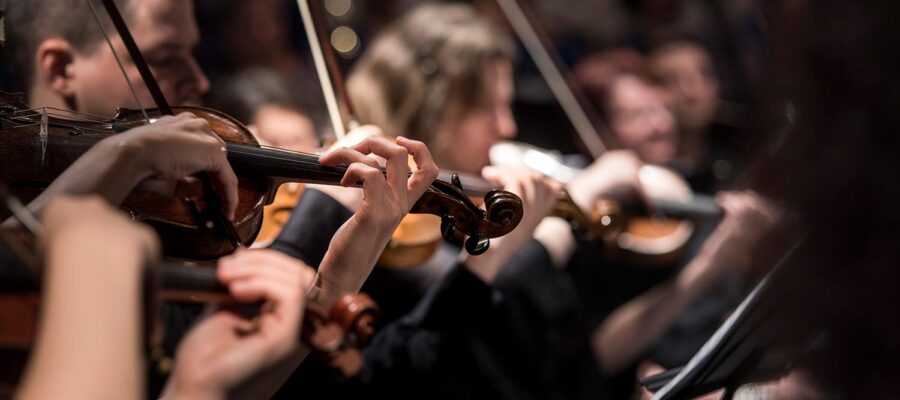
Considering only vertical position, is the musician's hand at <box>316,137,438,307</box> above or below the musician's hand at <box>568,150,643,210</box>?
above

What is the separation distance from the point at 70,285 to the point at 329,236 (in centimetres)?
46

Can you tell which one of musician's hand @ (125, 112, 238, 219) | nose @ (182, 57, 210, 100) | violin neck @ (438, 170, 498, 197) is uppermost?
nose @ (182, 57, 210, 100)

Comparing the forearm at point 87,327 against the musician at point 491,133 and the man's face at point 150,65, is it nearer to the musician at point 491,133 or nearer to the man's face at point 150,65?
the man's face at point 150,65

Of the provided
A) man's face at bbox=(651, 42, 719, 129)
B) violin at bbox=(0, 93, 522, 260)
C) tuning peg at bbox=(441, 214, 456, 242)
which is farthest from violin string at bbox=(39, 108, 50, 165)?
man's face at bbox=(651, 42, 719, 129)

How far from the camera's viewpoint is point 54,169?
82 cm

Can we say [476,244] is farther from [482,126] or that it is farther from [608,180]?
[608,180]

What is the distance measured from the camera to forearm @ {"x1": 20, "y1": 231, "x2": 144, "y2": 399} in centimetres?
59

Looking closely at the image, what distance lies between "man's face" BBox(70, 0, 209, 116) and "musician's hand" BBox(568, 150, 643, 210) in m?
0.87

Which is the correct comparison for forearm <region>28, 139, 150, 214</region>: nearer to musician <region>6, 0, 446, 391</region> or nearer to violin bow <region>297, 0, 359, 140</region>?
musician <region>6, 0, 446, 391</region>

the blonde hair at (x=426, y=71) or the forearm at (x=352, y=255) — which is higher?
the blonde hair at (x=426, y=71)

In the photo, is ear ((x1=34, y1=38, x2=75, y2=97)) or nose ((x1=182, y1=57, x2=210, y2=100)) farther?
nose ((x1=182, y1=57, x2=210, y2=100))

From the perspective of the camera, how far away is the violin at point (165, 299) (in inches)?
25.2

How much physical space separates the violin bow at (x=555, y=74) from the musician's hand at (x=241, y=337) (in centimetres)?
163

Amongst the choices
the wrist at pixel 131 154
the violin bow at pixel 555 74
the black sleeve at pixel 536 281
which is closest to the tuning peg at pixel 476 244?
the wrist at pixel 131 154
